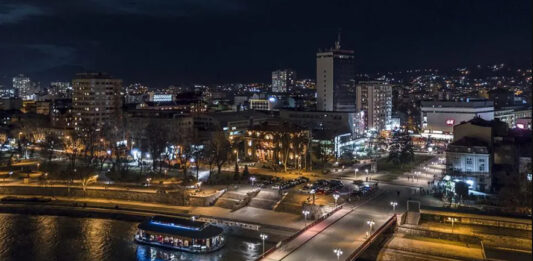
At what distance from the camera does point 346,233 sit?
44.3 feet

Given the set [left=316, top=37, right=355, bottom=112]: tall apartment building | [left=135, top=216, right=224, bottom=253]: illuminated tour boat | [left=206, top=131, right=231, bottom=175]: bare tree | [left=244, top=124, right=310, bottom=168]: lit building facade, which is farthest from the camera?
[left=316, top=37, right=355, bottom=112]: tall apartment building

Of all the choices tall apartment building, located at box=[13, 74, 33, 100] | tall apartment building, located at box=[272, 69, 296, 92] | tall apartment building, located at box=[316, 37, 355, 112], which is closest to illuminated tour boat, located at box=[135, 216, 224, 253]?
tall apartment building, located at box=[316, 37, 355, 112]

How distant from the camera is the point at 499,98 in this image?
1554 inches

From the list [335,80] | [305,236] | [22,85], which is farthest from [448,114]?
[22,85]

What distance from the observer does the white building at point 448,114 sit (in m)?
34.8

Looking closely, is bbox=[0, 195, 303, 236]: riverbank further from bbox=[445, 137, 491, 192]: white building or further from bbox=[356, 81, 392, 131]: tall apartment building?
bbox=[356, 81, 392, 131]: tall apartment building

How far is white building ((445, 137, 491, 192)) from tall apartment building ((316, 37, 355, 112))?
21192 mm

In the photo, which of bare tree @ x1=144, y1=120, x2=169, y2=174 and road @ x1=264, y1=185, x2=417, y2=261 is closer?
road @ x1=264, y1=185, x2=417, y2=261

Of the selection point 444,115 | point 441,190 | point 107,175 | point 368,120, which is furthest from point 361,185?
point 368,120

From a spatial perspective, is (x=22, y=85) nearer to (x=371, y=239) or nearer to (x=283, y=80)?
(x=283, y=80)

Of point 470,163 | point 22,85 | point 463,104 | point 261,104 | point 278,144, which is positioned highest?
point 22,85

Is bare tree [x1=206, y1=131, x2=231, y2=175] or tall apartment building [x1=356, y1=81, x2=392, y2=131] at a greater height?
tall apartment building [x1=356, y1=81, x2=392, y2=131]

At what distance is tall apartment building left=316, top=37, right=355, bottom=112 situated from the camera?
4147 centimetres

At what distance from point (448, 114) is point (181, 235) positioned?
89.2ft
